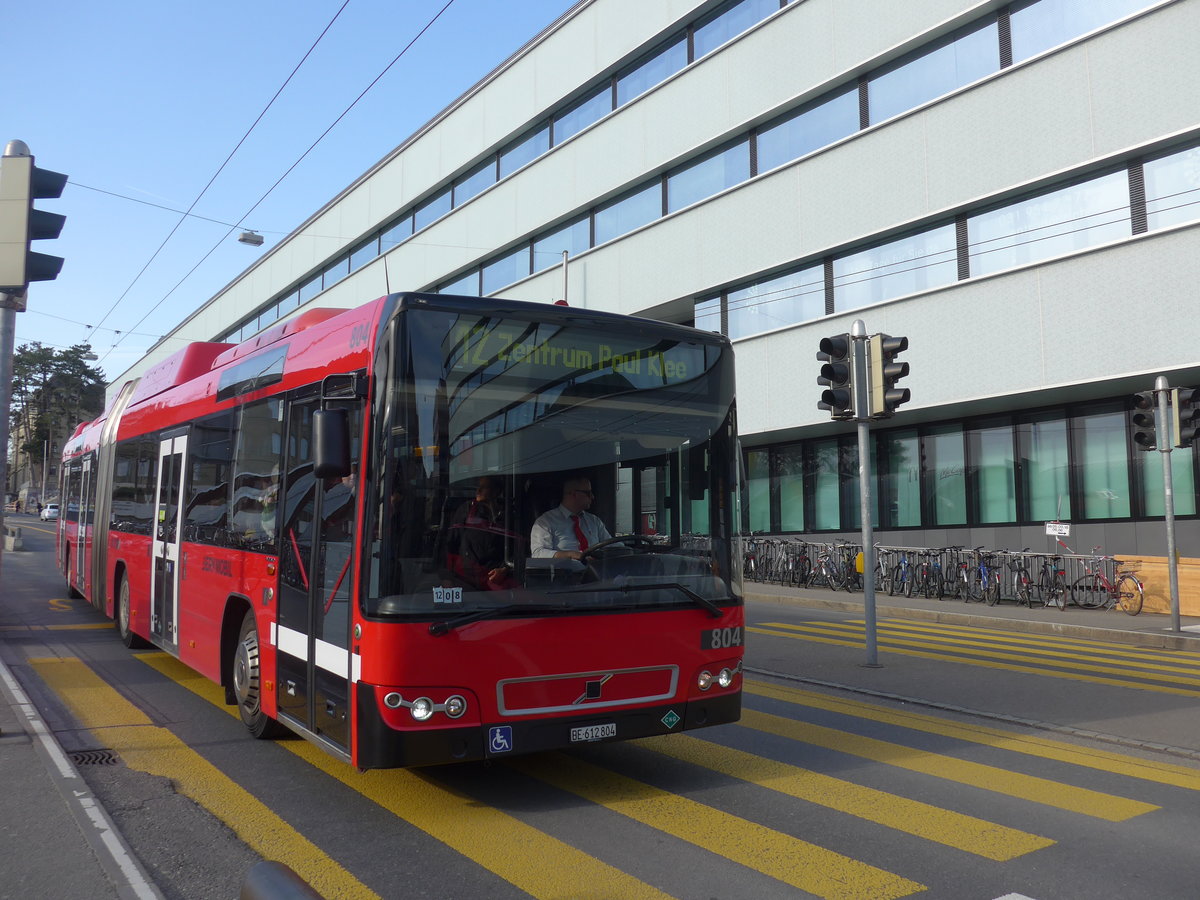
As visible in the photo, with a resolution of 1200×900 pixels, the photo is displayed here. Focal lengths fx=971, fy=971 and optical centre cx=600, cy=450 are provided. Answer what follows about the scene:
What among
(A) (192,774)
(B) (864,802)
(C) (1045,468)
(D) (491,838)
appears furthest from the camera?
(C) (1045,468)

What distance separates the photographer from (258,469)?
670 cm

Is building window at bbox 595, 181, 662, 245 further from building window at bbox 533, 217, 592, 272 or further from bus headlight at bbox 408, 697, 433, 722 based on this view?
bus headlight at bbox 408, 697, 433, 722

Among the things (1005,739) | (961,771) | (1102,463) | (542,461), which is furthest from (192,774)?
(1102,463)

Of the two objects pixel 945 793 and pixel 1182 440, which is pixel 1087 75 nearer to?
pixel 1182 440

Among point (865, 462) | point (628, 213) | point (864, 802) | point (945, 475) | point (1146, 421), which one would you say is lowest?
point (864, 802)

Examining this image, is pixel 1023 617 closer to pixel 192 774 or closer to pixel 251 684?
pixel 251 684

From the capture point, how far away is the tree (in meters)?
100

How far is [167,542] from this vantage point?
29.3 feet

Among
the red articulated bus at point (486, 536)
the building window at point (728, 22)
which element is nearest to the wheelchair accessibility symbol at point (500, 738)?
the red articulated bus at point (486, 536)

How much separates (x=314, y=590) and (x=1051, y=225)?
16.2 meters

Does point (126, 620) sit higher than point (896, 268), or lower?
lower

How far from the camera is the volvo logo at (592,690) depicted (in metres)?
5.06

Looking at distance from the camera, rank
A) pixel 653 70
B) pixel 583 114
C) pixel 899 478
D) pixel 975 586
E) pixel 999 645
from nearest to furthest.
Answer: pixel 999 645, pixel 975 586, pixel 899 478, pixel 653 70, pixel 583 114

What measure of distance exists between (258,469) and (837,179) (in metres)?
17.4
